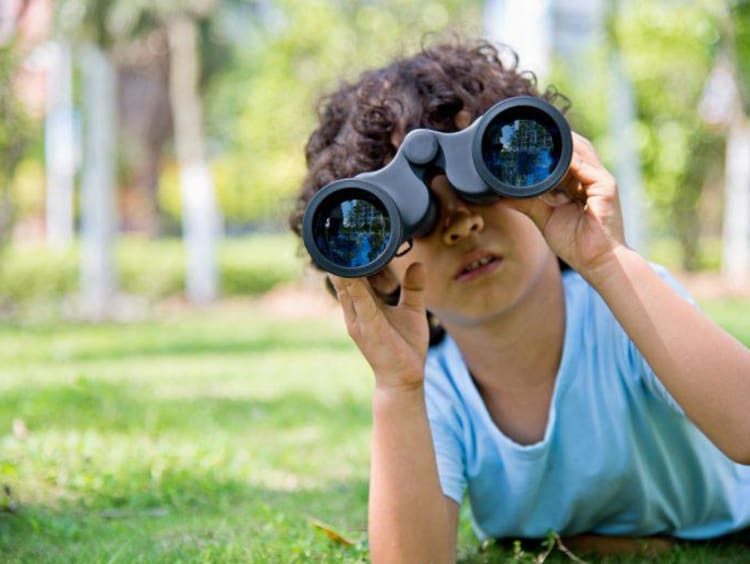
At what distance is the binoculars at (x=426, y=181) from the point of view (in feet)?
→ 5.16

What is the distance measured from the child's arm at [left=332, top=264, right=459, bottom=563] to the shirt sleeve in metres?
0.12

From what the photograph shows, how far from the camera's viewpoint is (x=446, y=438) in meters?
2.04

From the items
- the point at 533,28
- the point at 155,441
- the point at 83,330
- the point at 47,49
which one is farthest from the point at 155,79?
the point at 155,441

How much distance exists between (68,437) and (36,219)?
2540 centimetres

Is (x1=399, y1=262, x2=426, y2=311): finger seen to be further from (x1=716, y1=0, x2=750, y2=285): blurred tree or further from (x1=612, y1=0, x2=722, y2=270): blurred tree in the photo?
(x1=612, y1=0, x2=722, y2=270): blurred tree

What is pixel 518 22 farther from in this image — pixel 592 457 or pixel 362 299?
pixel 362 299

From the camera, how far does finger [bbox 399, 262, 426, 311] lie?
1.84 meters

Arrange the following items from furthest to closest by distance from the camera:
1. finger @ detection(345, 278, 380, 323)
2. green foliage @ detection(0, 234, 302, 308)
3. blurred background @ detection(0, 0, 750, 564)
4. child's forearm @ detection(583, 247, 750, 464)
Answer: green foliage @ detection(0, 234, 302, 308) → blurred background @ detection(0, 0, 750, 564) → finger @ detection(345, 278, 380, 323) → child's forearm @ detection(583, 247, 750, 464)

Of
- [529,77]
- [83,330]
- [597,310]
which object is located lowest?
[83,330]

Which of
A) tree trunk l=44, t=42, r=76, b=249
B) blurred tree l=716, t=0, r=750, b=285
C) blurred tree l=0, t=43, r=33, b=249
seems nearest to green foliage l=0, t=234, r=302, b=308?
tree trunk l=44, t=42, r=76, b=249

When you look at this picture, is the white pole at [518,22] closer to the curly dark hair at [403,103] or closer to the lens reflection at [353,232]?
the curly dark hair at [403,103]

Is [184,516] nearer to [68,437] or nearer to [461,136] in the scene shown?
[68,437]

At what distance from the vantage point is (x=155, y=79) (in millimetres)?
29391

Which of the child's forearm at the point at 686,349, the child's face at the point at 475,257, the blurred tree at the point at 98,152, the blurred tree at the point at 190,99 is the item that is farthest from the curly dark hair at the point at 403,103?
the blurred tree at the point at 190,99
